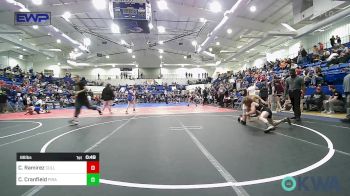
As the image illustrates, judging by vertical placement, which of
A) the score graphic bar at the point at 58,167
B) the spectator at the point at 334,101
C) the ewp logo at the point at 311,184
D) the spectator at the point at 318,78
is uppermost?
the spectator at the point at 318,78

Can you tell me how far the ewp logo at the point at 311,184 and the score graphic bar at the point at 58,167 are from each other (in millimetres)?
1904

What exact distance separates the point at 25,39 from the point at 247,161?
34.7m

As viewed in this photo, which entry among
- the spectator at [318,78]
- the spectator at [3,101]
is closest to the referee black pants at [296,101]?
the spectator at [318,78]

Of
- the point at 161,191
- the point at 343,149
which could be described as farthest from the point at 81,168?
the point at 343,149

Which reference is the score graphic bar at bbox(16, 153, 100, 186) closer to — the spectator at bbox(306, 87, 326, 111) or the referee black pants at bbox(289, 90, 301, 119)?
the referee black pants at bbox(289, 90, 301, 119)

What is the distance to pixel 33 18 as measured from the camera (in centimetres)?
1348

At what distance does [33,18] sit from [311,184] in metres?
14.8

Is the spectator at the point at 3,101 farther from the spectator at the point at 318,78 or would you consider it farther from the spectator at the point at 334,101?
the spectator at the point at 334,101

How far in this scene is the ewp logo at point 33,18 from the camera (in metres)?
13.2

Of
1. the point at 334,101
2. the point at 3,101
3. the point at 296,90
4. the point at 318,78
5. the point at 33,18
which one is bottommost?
the point at 3,101

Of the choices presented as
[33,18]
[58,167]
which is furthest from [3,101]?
[58,167]

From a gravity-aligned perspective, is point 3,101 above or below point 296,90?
below

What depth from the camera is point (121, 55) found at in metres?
46.7

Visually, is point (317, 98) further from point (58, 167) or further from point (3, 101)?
point (3, 101)
